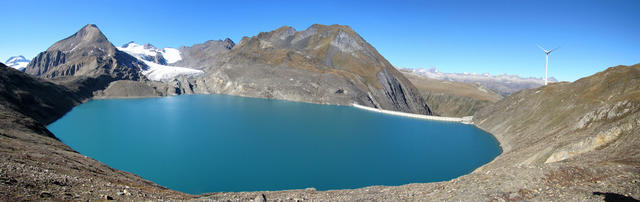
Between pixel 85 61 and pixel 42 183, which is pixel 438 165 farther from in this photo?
pixel 85 61

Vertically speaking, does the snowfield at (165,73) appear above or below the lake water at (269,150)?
above

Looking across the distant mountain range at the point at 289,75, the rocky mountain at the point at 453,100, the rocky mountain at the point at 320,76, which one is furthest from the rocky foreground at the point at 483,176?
the distant mountain range at the point at 289,75

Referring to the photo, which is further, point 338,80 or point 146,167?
point 338,80

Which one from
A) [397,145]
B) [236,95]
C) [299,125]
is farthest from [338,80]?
[397,145]

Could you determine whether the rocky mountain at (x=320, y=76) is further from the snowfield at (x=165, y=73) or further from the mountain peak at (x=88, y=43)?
the mountain peak at (x=88, y=43)

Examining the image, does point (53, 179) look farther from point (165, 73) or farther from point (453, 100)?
point (165, 73)
